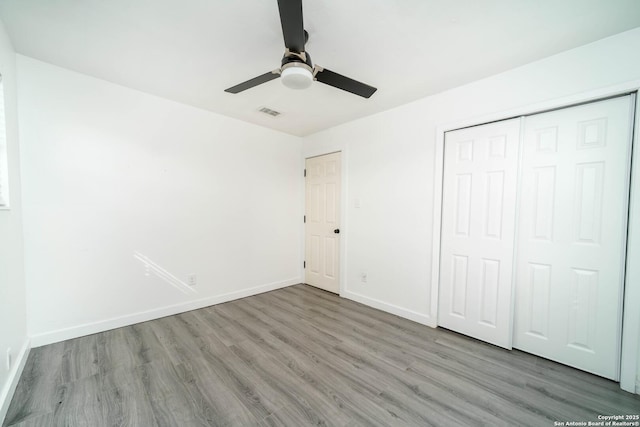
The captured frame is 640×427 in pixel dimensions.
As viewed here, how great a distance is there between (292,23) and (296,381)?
229 cm

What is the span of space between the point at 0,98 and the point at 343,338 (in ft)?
10.6

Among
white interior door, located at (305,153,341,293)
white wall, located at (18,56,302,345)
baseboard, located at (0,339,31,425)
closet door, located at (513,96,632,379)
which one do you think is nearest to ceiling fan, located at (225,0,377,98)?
white wall, located at (18,56,302,345)

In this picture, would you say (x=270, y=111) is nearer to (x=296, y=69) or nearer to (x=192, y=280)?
(x=296, y=69)

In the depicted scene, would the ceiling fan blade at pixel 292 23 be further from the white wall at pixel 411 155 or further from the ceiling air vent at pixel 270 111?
the ceiling air vent at pixel 270 111

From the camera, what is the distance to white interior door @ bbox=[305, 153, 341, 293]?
145 inches

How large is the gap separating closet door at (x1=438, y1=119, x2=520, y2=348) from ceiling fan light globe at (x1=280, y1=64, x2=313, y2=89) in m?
1.73

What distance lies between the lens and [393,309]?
2973 mm

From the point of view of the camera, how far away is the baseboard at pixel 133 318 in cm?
222

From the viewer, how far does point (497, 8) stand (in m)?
1.50

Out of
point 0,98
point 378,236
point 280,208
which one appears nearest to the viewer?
point 0,98

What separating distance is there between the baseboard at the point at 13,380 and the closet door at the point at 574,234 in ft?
12.3

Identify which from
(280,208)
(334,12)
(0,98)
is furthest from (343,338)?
(0,98)

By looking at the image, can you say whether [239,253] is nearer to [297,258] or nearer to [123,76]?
[297,258]

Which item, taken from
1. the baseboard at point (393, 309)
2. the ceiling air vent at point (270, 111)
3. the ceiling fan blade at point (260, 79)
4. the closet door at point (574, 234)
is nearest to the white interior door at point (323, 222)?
the baseboard at point (393, 309)
